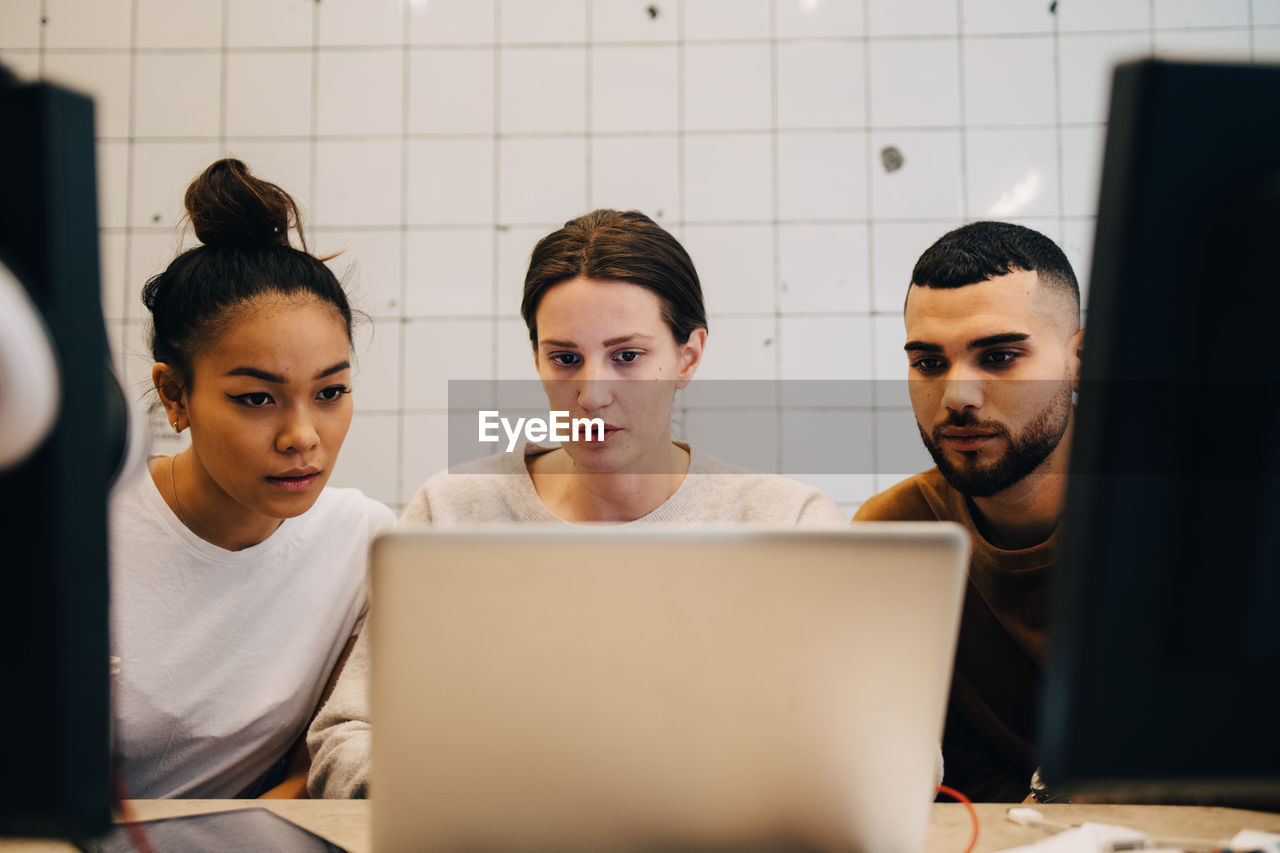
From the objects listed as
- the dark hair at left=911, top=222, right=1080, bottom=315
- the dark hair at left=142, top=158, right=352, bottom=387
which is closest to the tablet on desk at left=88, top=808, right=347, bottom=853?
the dark hair at left=142, top=158, right=352, bottom=387

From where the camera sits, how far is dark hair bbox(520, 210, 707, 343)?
138 cm

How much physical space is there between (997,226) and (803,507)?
23.6 inches

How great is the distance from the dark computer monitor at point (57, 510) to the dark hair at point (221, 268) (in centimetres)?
92

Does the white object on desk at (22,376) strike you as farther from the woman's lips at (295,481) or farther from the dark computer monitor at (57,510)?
the woman's lips at (295,481)

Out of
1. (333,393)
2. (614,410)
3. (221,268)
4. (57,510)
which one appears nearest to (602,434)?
(614,410)

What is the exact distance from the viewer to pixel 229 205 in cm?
128

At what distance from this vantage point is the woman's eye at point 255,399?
3.95ft

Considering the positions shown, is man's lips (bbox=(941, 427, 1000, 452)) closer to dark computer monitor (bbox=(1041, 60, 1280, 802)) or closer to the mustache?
the mustache

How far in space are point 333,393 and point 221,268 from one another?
0.81ft

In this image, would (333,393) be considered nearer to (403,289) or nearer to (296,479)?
(296,479)

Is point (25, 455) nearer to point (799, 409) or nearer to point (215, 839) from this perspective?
point (215, 839)

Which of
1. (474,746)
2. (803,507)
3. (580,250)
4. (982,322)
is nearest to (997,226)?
(982,322)

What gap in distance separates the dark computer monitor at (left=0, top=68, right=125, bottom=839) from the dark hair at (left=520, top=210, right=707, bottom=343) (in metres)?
1.02

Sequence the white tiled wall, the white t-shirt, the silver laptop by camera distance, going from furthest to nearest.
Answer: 1. the white tiled wall
2. the white t-shirt
3. the silver laptop
